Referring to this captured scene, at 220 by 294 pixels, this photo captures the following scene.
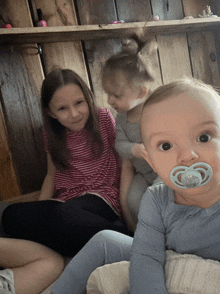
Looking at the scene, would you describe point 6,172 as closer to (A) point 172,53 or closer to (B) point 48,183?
(B) point 48,183

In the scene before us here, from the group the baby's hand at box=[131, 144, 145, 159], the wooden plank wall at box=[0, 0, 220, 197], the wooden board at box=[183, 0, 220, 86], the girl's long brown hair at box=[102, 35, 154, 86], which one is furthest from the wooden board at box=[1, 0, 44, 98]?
the wooden board at box=[183, 0, 220, 86]

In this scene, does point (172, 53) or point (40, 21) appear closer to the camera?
point (40, 21)

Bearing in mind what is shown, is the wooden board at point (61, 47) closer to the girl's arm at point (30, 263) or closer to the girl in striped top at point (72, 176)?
the girl in striped top at point (72, 176)

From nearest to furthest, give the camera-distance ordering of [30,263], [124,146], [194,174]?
1. [194,174]
2. [30,263]
3. [124,146]

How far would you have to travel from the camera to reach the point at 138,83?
670 millimetres

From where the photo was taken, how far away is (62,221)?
2.26ft

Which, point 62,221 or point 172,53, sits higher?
point 172,53

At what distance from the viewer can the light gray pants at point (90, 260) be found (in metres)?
0.49

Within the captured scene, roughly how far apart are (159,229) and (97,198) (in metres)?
0.33

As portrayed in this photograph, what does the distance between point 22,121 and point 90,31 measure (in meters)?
0.34

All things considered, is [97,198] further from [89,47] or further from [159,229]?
[89,47]

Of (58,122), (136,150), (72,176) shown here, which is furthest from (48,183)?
(136,150)

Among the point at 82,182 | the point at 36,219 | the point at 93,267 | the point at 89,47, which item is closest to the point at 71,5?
the point at 89,47

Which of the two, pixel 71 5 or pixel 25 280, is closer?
pixel 25 280
